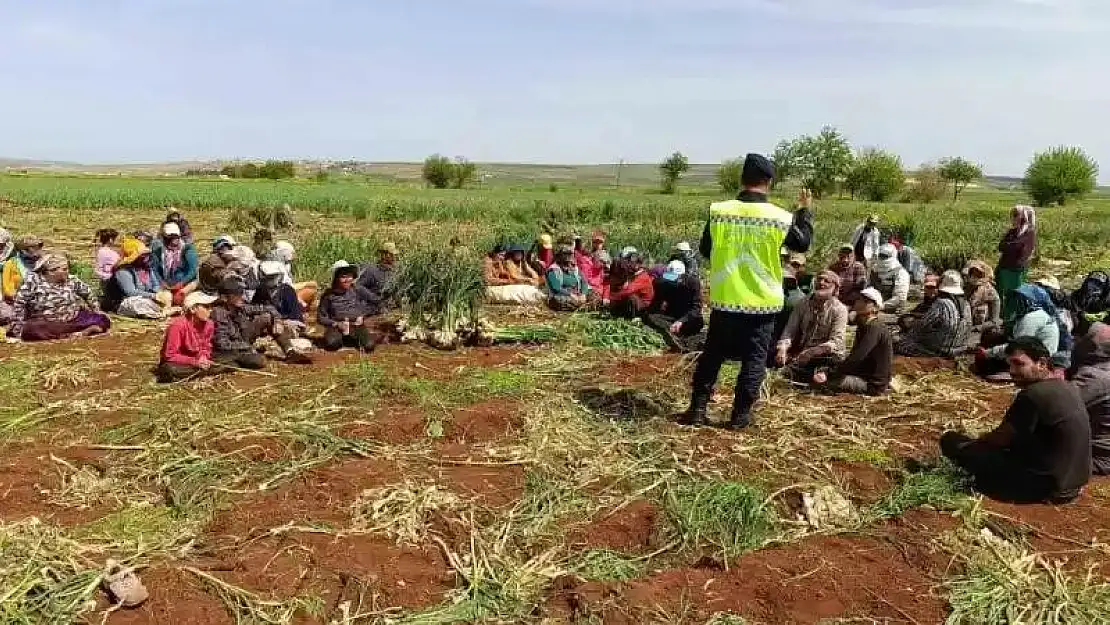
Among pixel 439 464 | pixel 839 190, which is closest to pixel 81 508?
pixel 439 464

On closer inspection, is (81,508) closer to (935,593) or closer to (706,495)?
(706,495)

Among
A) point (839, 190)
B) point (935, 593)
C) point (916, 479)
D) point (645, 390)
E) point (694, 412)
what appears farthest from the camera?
point (839, 190)

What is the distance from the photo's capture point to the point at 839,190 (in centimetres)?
6328

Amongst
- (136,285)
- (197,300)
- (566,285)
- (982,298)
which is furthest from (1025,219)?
(136,285)

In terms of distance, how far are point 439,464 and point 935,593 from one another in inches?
107

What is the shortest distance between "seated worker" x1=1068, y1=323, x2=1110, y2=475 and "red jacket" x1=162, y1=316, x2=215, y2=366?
6146 mm

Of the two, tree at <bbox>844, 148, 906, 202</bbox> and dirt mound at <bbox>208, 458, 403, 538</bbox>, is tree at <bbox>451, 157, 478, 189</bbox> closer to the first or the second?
tree at <bbox>844, 148, 906, 202</bbox>

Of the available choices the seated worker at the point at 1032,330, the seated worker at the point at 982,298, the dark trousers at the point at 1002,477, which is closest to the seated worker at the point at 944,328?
the seated worker at the point at 1032,330

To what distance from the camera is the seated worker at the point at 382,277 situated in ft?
28.0

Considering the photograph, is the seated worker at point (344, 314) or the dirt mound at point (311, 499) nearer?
the dirt mound at point (311, 499)

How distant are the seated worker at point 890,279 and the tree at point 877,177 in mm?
47620

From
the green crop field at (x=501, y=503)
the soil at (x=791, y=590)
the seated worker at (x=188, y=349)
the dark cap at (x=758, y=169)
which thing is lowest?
the soil at (x=791, y=590)

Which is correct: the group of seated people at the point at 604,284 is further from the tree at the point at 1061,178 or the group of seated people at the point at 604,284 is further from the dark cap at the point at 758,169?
the tree at the point at 1061,178

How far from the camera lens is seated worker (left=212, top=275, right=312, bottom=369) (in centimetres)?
674
